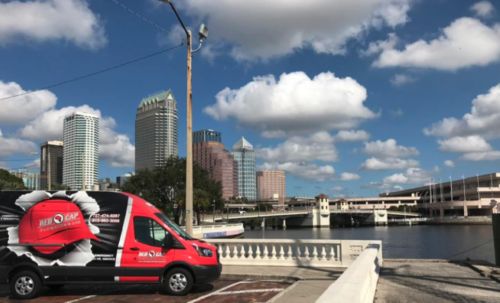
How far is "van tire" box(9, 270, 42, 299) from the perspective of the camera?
35.8ft

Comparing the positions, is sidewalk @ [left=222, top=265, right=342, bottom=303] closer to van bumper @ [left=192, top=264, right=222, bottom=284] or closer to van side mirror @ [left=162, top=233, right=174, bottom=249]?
van bumper @ [left=192, top=264, right=222, bottom=284]

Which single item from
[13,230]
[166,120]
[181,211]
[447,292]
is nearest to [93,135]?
[166,120]

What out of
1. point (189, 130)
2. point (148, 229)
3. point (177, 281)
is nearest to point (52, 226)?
point (148, 229)

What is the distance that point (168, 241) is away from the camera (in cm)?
1115

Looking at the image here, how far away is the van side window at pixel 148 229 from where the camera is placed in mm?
11188

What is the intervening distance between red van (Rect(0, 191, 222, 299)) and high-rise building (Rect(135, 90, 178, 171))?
3352 centimetres

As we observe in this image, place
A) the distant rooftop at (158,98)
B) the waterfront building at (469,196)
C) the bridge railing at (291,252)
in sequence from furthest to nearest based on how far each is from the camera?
the waterfront building at (469,196) → the distant rooftop at (158,98) → the bridge railing at (291,252)

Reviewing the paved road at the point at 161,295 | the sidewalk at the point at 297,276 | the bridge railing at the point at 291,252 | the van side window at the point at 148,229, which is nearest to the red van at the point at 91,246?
the van side window at the point at 148,229

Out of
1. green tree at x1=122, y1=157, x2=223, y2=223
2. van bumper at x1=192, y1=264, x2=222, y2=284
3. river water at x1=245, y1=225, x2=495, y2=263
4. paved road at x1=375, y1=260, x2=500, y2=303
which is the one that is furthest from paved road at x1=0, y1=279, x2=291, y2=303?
green tree at x1=122, y1=157, x2=223, y2=223

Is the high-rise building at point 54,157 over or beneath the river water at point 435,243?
over

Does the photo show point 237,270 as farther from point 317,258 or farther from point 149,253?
point 149,253

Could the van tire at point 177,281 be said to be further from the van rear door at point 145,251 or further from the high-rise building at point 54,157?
the high-rise building at point 54,157

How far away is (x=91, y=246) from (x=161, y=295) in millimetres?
2000

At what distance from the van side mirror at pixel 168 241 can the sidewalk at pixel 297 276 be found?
2.74 metres
